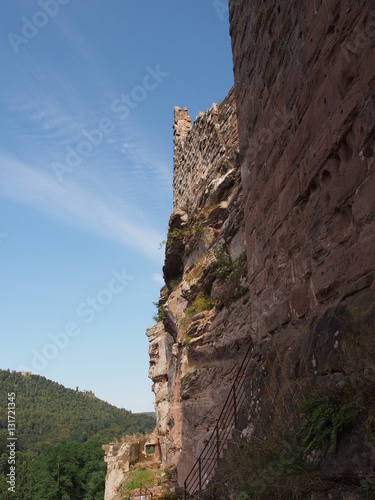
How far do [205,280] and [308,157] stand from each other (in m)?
7.65

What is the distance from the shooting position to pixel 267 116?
4.66 meters

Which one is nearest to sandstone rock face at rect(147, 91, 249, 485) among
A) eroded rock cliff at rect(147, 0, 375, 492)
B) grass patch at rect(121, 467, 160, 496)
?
eroded rock cliff at rect(147, 0, 375, 492)

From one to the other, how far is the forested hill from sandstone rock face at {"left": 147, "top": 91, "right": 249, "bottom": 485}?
78.3m

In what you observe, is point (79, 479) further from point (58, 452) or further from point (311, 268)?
point (311, 268)

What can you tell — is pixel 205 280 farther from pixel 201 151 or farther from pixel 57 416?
pixel 57 416

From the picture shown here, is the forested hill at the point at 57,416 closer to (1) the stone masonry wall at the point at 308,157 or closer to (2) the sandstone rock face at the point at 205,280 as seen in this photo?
(2) the sandstone rock face at the point at 205,280

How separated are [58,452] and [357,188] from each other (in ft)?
161

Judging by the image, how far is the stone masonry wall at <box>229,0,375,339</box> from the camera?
271 centimetres

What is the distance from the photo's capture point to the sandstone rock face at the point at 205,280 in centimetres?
916

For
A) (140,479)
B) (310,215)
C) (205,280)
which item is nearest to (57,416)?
(140,479)

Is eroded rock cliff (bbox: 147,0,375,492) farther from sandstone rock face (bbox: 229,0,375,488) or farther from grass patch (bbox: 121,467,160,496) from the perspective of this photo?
grass patch (bbox: 121,467,160,496)

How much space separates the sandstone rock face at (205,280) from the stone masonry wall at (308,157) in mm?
4154

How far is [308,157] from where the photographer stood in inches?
136

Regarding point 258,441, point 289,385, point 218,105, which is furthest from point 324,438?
point 218,105
